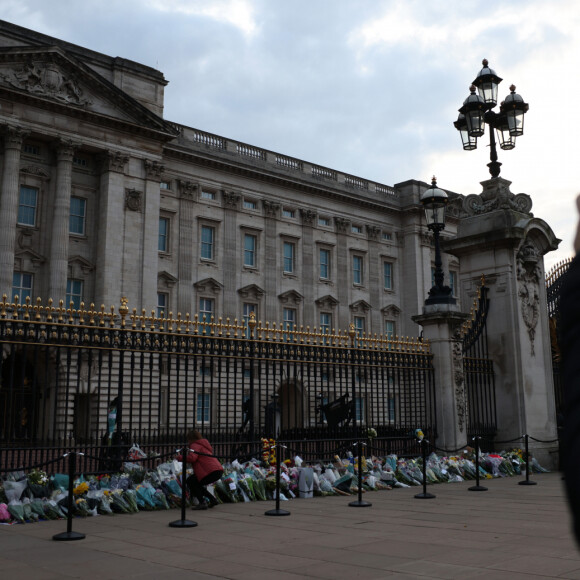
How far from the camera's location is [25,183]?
3722 centimetres

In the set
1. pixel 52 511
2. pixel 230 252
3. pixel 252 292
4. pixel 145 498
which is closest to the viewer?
pixel 52 511

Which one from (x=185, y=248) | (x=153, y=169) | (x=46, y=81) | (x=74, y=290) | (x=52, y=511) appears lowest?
(x=52, y=511)

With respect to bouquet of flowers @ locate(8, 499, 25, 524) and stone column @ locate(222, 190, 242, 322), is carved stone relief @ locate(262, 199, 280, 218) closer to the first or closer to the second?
stone column @ locate(222, 190, 242, 322)

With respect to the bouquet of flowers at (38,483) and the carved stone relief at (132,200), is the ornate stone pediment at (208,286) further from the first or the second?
the bouquet of flowers at (38,483)

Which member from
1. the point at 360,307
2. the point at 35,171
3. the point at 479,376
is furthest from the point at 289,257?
the point at 479,376

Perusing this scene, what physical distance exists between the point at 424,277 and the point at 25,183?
31.6 m

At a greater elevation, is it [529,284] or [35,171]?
[35,171]

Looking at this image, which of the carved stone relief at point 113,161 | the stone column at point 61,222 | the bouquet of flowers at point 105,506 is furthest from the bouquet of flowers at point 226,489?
the carved stone relief at point 113,161

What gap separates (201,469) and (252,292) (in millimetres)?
35968

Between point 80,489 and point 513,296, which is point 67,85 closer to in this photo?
point 513,296

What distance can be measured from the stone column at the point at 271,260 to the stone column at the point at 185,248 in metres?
5.67

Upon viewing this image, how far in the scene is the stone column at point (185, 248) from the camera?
43.4 meters

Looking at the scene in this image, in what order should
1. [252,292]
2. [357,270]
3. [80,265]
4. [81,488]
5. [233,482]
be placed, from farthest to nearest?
[357,270] < [252,292] < [80,265] < [233,482] < [81,488]

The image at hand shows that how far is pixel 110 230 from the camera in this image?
38.1 m
